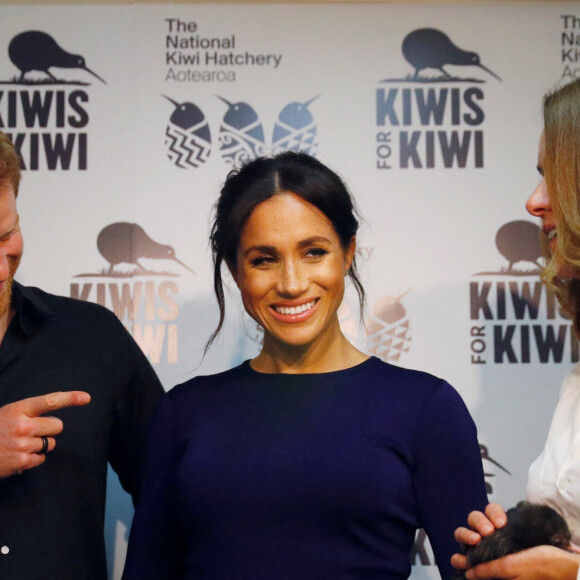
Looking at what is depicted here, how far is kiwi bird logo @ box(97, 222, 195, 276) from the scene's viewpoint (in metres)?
2.38

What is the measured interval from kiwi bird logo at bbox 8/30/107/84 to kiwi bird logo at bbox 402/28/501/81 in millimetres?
910

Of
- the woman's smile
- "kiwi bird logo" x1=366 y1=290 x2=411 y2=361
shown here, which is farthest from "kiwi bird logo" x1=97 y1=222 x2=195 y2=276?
the woman's smile

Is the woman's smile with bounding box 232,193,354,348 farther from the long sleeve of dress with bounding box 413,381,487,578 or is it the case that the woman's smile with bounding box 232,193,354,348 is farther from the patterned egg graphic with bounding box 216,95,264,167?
the patterned egg graphic with bounding box 216,95,264,167

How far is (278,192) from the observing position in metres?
1.67

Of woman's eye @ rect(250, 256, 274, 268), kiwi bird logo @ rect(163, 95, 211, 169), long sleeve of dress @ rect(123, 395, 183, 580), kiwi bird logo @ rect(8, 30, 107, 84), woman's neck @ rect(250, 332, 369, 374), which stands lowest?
long sleeve of dress @ rect(123, 395, 183, 580)

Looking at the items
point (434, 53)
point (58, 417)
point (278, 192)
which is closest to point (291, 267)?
point (278, 192)

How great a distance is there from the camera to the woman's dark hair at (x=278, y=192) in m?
1.67

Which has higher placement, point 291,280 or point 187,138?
point 187,138

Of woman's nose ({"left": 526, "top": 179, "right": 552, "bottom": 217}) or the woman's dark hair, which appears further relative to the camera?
the woman's dark hair

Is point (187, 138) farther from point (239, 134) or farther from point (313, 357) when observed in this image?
point (313, 357)

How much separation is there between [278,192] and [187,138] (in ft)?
2.70

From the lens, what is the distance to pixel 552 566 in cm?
120

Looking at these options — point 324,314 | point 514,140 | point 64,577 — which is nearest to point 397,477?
point 324,314

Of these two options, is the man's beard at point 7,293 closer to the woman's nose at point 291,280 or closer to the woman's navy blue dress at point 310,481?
the woman's navy blue dress at point 310,481
